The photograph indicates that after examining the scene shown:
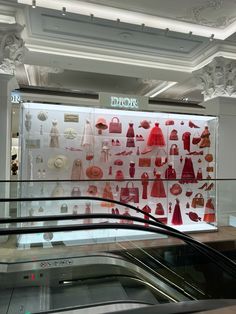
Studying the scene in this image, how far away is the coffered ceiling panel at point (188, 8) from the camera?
4434 millimetres

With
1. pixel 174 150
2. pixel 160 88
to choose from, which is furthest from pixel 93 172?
pixel 160 88

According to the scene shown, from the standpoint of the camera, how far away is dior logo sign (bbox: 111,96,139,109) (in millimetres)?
5219

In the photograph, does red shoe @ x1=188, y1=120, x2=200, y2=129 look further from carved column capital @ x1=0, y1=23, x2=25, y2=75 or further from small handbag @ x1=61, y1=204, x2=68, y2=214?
carved column capital @ x1=0, y1=23, x2=25, y2=75

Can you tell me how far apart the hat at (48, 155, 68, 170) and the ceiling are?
2246mm

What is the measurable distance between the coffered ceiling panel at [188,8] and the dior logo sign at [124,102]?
4.71 feet

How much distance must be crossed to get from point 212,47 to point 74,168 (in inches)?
144

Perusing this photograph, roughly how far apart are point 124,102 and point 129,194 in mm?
1680

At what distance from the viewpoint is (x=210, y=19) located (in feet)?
16.1

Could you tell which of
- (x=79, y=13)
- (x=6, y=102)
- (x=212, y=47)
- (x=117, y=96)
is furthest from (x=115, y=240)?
(x=212, y=47)

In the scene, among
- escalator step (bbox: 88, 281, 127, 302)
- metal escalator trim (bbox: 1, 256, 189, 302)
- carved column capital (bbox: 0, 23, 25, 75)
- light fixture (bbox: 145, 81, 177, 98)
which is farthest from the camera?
light fixture (bbox: 145, 81, 177, 98)

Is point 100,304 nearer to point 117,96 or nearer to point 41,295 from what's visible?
point 41,295

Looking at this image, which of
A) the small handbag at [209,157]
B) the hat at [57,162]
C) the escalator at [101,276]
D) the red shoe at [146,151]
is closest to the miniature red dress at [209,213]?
the small handbag at [209,157]

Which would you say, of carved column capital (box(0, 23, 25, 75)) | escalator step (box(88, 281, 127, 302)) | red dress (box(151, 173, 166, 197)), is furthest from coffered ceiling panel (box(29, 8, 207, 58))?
escalator step (box(88, 281, 127, 302))

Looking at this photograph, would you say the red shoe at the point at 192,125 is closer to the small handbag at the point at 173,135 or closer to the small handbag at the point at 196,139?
the small handbag at the point at 196,139
